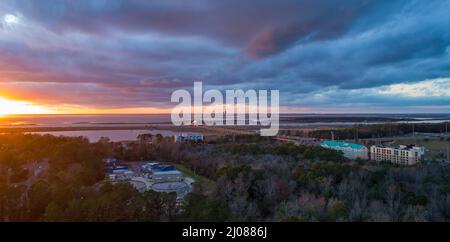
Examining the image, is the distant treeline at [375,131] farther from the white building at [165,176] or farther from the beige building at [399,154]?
the white building at [165,176]

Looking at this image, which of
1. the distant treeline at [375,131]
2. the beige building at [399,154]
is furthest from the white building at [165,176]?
the distant treeline at [375,131]

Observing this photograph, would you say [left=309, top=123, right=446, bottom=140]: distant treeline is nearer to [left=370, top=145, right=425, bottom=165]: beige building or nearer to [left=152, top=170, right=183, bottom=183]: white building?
[left=370, top=145, right=425, bottom=165]: beige building

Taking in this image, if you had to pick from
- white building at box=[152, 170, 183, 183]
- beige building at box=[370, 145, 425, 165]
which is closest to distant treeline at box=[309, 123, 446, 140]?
beige building at box=[370, 145, 425, 165]

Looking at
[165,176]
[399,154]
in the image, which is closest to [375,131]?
[399,154]

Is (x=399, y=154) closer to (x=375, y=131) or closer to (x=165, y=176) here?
(x=375, y=131)

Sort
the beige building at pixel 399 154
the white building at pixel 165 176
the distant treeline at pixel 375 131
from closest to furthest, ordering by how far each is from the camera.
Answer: the white building at pixel 165 176 < the beige building at pixel 399 154 < the distant treeline at pixel 375 131

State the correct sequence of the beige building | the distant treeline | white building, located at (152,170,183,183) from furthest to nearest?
the distant treeline → the beige building → white building, located at (152,170,183,183)
